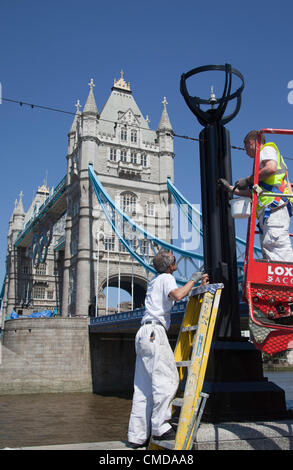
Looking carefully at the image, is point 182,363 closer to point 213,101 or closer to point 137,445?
point 137,445

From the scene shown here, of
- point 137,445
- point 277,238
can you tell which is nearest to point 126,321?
point 137,445

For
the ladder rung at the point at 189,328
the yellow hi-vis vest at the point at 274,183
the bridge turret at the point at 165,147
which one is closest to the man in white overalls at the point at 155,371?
the ladder rung at the point at 189,328

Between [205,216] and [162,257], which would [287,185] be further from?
[205,216]

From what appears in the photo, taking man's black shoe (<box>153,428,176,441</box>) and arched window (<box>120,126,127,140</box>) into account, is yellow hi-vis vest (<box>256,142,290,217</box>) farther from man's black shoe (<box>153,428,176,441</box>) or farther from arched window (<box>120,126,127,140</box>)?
arched window (<box>120,126,127,140</box>)

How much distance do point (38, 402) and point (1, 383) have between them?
402 centimetres

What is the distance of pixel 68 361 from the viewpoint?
2603 cm

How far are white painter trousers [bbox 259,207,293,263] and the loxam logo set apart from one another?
0.20m

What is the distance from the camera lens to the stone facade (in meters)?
32.8

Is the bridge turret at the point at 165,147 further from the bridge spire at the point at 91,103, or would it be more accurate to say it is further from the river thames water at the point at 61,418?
the river thames water at the point at 61,418

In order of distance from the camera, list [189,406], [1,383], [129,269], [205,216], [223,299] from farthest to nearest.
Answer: [129,269] → [1,383] → [205,216] → [223,299] → [189,406]

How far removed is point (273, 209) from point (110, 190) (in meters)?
32.3

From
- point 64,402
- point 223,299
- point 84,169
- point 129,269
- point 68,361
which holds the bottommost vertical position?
point 64,402

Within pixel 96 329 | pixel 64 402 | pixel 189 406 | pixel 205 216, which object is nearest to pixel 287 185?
pixel 205 216

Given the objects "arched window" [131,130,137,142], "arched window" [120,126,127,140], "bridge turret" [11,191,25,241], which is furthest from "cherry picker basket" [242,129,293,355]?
"bridge turret" [11,191,25,241]
